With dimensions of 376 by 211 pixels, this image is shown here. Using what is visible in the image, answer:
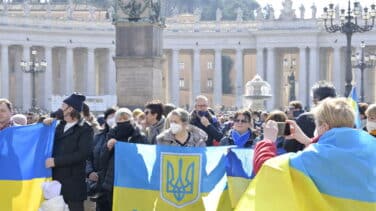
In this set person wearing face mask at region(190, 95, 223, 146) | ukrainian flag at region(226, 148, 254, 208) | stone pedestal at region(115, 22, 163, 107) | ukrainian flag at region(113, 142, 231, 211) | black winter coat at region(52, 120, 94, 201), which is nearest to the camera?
ukrainian flag at region(226, 148, 254, 208)

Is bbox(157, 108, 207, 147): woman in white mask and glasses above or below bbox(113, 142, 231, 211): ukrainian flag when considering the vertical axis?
above

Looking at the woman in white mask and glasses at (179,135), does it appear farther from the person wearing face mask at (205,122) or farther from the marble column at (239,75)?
the marble column at (239,75)

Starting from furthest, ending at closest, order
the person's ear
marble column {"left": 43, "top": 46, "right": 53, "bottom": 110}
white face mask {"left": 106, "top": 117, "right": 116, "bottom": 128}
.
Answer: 1. marble column {"left": 43, "top": 46, "right": 53, "bottom": 110}
2. white face mask {"left": 106, "top": 117, "right": 116, "bottom": 128}
3. the person's ear

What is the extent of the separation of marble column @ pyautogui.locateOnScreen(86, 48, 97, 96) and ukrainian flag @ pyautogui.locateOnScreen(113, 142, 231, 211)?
65010 millimetres

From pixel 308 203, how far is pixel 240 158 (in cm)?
248

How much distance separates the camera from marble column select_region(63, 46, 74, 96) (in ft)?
241

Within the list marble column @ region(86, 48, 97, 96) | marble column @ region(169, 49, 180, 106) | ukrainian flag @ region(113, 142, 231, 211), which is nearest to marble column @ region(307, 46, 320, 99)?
marble column @ region(169, 49, 180, 106)

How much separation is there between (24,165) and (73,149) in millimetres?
631

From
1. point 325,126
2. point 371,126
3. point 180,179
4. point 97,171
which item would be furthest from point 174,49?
point 325,126

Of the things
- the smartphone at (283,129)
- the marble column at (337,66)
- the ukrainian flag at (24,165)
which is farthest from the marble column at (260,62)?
the smartphone at (283,129)

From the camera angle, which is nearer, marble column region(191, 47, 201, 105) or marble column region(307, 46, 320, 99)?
marble column region(307, 46, 320, 99)

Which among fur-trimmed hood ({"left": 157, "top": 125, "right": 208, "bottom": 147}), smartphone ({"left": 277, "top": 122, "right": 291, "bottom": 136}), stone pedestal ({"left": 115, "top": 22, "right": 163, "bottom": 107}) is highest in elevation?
stone pedestal ({"left": 115, "top": 22, "right": 163, "bottom": 107})

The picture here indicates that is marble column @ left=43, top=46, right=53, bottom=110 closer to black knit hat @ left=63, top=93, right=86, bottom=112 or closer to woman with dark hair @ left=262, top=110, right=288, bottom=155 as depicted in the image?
black knit hat @ left=63, top=93, right=86, bottom=112

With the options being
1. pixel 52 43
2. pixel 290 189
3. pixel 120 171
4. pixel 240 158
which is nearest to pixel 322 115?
pixel 290 189
